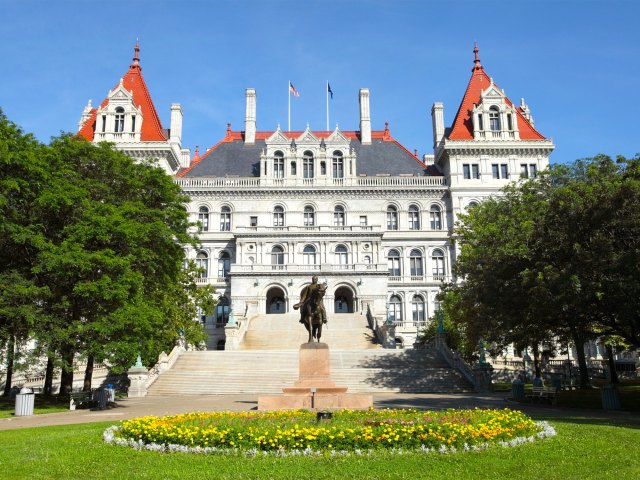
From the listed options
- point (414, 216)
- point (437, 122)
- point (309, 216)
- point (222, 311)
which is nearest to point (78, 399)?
point (222, 311)

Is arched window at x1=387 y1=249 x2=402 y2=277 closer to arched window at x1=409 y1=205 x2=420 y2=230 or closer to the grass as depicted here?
arched window at x1=409 y1=205 x2=420 y2=230

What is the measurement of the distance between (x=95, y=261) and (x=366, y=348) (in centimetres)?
2084

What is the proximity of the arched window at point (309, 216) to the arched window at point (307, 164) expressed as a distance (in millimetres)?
3481

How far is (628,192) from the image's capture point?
20203 mm

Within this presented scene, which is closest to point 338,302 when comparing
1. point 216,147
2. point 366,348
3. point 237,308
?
point 237,308

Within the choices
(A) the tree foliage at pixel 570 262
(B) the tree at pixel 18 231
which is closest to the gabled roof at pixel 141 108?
(B) the tree at pixel 18 231

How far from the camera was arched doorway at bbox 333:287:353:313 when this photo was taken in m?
53.8

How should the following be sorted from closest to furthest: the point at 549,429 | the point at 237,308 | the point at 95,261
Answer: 1. the point at 549,429
2. the point at 95,261
3. the point at 237,308

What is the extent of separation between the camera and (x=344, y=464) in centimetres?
1014

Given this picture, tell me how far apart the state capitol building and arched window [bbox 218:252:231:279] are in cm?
10

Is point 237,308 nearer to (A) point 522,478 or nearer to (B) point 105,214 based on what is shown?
(B) point 105,214

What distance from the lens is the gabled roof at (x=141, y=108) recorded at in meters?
57.9

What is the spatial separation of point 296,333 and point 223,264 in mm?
17109

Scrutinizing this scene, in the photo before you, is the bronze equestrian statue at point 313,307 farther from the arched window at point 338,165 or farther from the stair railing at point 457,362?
the arched window at point 338,165
